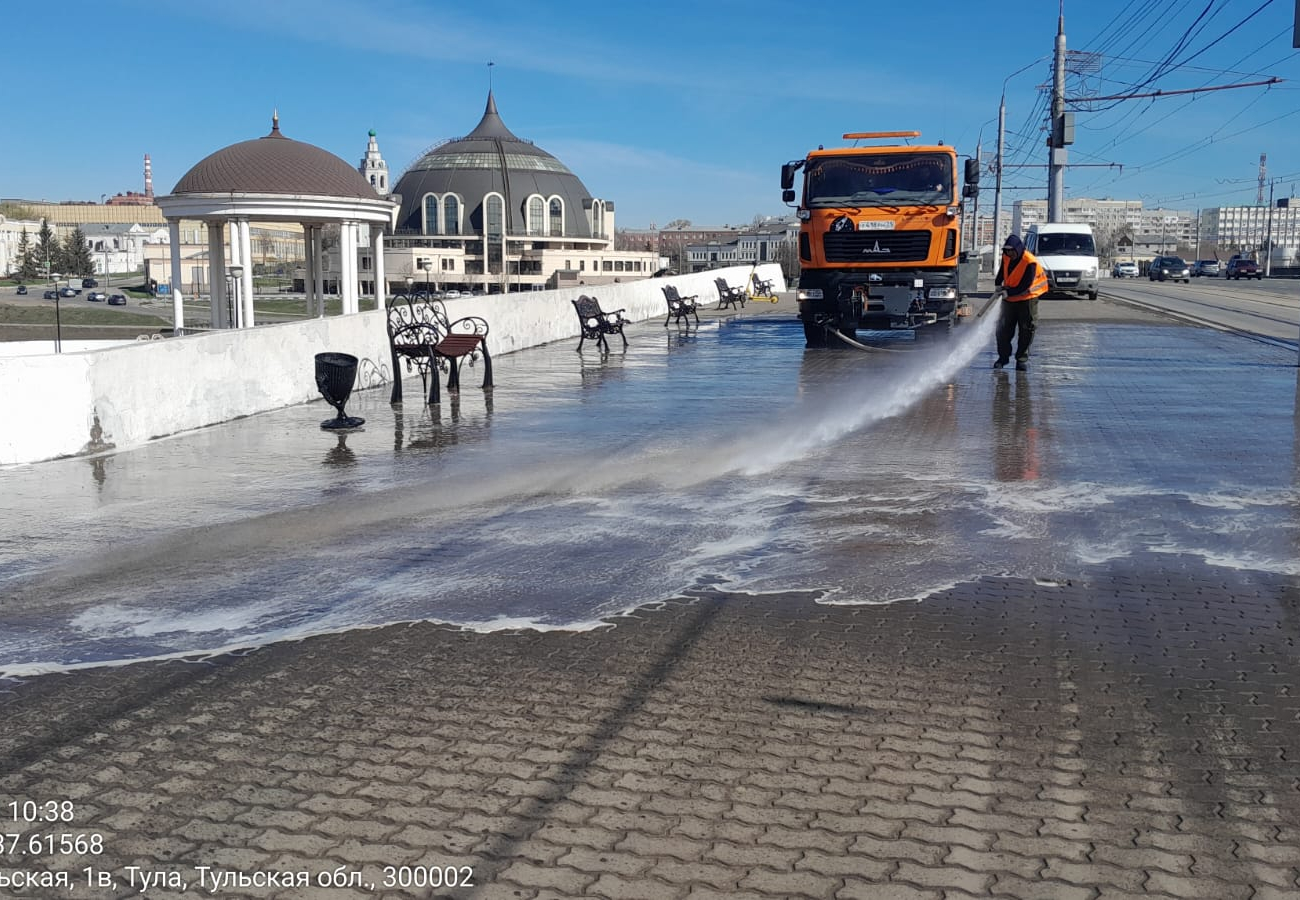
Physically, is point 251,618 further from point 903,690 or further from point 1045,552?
point 1045,552

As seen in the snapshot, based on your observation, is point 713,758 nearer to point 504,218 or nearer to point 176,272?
point 176,272

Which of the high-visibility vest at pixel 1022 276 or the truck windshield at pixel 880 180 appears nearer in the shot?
the high-visibility vest at pixel 1022 276

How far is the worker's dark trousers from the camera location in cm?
1631

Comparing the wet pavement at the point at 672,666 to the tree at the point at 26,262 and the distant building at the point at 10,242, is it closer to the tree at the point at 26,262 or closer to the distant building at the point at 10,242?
the tree at the point at 26,262

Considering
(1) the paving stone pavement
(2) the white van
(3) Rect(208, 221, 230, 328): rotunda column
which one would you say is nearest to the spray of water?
(1) the paving stone pavement

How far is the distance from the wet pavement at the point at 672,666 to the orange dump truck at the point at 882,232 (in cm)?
982

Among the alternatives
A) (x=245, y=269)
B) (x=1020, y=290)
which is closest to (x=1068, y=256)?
(x=1020, y=290)

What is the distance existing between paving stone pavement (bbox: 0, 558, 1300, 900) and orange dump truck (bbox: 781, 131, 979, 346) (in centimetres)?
1478

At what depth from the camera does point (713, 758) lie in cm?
410

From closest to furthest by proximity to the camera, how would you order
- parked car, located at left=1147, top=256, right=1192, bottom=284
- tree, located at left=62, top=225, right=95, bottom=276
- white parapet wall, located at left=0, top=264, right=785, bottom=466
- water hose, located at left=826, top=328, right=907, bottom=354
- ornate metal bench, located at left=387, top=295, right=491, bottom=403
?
white parapet wall, located at left=0, top=264, right=785, bottom=466, ornate metal bench, located at left=387, top=295, right=491, bottom=403, water hose, located at left=826, top=328, right=907, bottom=354, parked car, located at left=1147, top=256, right=1192, bottom=284, tree, located at left=62, top=225, right=95, bottom=276

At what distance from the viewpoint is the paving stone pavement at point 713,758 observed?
134 inches

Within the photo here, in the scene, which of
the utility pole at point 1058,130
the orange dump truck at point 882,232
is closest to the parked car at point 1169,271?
the utility pole at point 1058,130

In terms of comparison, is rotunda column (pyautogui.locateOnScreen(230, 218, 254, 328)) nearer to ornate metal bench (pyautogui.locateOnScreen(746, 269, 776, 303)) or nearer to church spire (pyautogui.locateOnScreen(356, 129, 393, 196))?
ornate metal bench (pyautogui.locateOnScreen(746, 269, 776, 303))

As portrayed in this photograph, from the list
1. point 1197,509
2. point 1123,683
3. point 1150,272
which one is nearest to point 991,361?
point 1197,509
